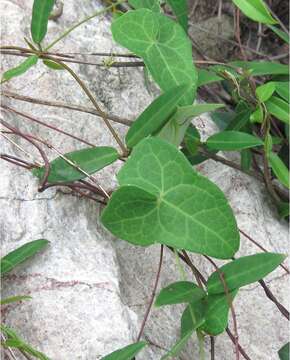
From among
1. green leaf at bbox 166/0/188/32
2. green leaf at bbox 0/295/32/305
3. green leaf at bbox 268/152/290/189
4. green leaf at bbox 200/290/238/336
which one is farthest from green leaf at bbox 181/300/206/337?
green leaf at bbox 166/0/188/32

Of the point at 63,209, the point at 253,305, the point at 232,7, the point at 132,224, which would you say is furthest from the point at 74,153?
the point at 232,7

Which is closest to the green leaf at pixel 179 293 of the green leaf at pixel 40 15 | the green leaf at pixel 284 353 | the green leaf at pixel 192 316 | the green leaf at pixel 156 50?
the green leaf at pixel 192 316

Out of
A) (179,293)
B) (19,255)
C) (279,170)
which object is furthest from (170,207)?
(279,170)

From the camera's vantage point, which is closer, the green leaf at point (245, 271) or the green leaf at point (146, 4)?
the green leaf at point (245, 271)

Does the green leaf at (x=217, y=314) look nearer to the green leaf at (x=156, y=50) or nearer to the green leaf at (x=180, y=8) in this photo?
→ the green leaf at (x=156, y=50)

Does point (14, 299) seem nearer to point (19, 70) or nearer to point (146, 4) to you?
point (19, 70)

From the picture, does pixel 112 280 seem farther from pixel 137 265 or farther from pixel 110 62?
pixel 110 62
